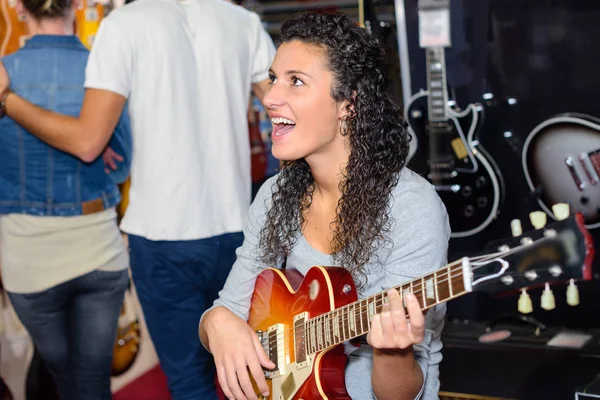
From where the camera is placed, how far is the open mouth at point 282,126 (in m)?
1.96

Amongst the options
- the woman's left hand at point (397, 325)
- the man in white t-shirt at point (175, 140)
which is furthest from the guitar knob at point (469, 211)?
the woman's left hand at point (397, 325)

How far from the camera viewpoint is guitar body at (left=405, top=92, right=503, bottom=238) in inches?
138

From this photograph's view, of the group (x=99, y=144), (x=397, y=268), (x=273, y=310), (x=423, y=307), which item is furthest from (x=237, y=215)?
(x=423, y=307)

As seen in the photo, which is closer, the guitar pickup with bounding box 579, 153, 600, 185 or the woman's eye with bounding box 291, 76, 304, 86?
the woman's eye with bounding box 291, 76, 304, 86

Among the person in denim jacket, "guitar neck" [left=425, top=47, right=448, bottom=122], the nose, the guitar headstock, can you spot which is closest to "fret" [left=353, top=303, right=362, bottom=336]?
the guitar headstock

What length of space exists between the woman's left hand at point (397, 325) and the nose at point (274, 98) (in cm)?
60

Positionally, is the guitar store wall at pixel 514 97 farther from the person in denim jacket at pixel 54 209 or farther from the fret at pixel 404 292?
the fret at pixel 404 292

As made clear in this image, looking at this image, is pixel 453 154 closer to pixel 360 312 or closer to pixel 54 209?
pixel 54 209

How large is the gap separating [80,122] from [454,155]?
167cm

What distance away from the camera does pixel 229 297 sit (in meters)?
2.13

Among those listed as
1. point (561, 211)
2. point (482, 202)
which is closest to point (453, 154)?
point (482, 202)

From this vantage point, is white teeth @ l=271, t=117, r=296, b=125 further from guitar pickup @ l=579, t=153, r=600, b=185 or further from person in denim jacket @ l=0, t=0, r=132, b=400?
guitar pickup @ l=579, t=153, r=600, b=185

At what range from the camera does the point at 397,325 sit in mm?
1528

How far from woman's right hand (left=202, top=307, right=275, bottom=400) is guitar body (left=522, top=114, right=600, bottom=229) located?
1.80 m
